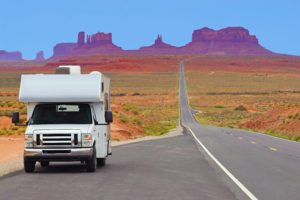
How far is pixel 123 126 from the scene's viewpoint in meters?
51.1

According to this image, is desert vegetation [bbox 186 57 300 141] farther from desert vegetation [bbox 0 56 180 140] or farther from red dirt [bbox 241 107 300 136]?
desert vegetation [bbox 0 56 180 140]

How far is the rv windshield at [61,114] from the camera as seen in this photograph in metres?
18.4

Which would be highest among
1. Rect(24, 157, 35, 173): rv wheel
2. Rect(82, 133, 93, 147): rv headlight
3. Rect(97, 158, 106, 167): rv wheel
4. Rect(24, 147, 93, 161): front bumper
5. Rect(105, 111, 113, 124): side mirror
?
Rect(105, 111, 113, 124): side mirror

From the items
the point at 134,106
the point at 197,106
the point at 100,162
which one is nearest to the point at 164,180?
the point at 100,162

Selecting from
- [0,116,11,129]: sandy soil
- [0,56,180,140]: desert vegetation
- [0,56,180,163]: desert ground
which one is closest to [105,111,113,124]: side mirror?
[0,56,180,163]: desert ground

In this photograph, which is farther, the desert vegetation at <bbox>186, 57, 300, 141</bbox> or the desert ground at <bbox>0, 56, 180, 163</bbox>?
the desert vegetation at <bbox>186, 57, 300, 141</bbox>

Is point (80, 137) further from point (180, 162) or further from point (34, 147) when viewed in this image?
point (180, 162)

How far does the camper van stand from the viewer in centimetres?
1730

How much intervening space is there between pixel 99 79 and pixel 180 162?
204 inches

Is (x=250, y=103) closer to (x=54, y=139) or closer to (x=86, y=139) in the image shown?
(x=86, y=139)

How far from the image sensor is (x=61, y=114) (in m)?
18.6

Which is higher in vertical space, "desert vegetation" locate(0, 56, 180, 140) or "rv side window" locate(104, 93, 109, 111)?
"rv side window" locate(104, 93, 109, 111)

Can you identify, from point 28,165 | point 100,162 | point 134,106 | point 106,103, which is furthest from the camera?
point 134,106

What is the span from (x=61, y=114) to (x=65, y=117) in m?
0.16
